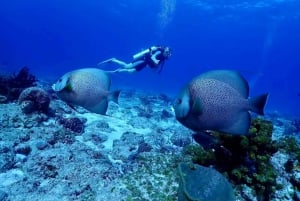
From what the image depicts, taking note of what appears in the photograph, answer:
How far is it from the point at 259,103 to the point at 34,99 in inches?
286

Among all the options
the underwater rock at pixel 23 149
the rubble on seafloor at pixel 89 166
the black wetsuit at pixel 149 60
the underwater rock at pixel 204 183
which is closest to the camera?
the underwater rock at pixel 204 183

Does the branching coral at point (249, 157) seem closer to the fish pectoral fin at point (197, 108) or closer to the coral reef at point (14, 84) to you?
the fish pectoral fin at point (197, 108)

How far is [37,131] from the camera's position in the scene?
734 cm

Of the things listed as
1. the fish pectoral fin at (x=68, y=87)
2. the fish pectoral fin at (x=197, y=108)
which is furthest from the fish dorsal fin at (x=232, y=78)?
the fish pectoral fin at (x=68, y=87)

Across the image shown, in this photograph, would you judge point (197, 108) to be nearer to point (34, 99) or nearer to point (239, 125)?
point (239, 125)

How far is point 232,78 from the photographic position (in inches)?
116

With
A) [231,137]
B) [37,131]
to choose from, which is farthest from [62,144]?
[231,137]

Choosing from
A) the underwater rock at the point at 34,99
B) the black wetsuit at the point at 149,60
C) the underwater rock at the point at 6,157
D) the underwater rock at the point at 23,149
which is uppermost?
the black wetsuit at the point at 149,60

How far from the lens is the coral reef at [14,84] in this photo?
9.68 metres

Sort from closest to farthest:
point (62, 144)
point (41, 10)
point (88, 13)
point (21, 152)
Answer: point (21, 152)
point (62, 144)
point (88, 13)
point (41, 10)

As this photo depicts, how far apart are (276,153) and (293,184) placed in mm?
614

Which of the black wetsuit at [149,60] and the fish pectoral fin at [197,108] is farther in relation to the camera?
the black wetsuit at [149,60]

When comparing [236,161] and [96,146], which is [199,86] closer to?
[236,161]

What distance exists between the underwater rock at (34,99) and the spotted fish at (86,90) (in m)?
5.10
